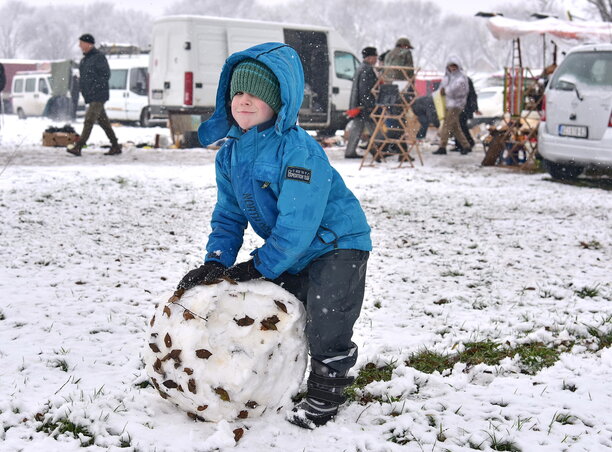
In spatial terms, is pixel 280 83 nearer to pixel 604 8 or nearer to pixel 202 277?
pixel 202 277

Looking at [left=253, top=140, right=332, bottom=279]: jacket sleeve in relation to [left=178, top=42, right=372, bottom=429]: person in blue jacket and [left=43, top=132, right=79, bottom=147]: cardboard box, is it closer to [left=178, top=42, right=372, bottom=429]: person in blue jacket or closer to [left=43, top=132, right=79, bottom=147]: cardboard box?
[left=178, top=42, right=372, bottom=429]: person in blue jacket

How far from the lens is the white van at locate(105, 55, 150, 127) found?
22.1 metres

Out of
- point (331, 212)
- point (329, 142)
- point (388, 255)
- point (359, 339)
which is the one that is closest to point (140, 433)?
point (331, 212)

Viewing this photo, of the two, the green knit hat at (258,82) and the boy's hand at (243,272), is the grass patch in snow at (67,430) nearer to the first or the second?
the boy's hand at (243,272)

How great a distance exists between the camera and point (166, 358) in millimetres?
2688

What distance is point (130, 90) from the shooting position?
22.5 m

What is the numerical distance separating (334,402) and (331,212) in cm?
77

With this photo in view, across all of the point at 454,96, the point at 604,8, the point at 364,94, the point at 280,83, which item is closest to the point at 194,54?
the point at 364,94

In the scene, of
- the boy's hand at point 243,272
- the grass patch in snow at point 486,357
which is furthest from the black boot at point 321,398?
the grass patch in snow at point 486,357

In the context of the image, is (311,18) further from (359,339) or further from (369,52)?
(359,339)

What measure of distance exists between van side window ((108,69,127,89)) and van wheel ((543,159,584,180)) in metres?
15.9

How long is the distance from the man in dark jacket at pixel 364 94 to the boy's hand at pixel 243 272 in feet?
34.0

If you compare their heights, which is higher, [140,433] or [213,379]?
[213,379]

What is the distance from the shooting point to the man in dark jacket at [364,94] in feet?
42.4
